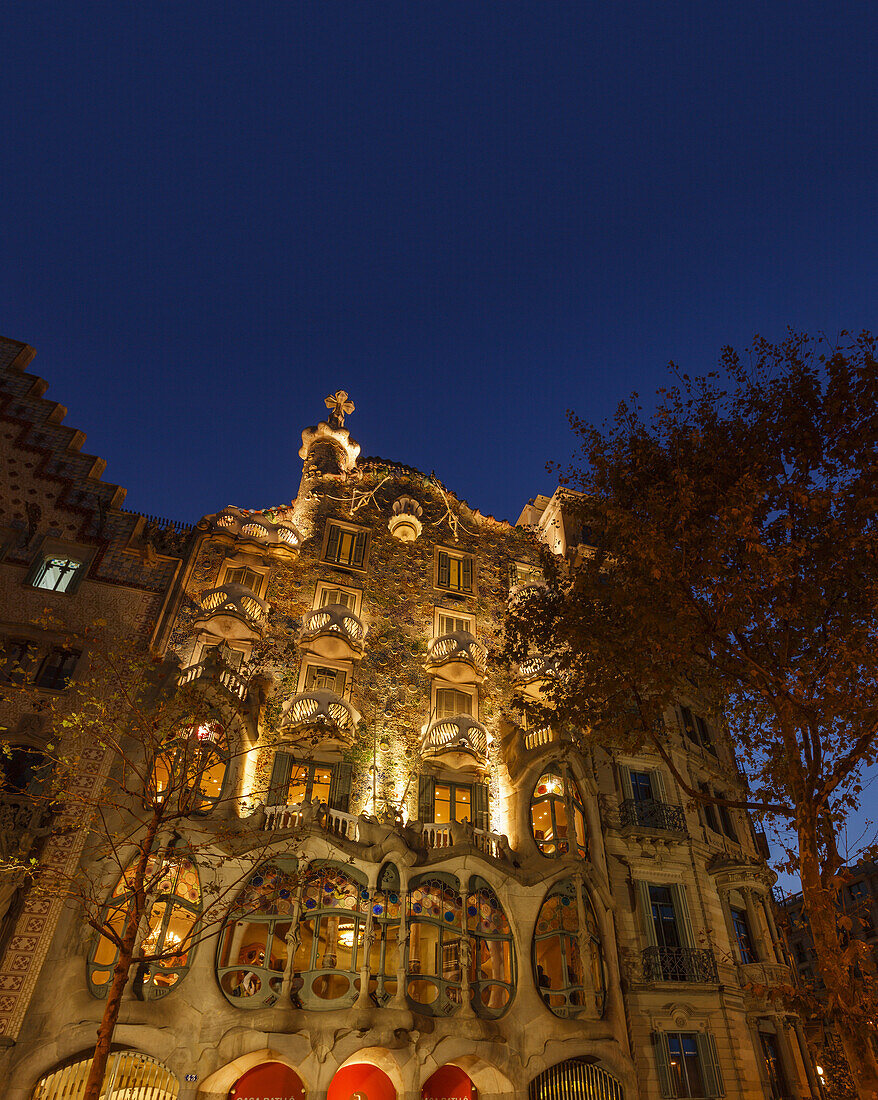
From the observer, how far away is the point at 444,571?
29.0 metres

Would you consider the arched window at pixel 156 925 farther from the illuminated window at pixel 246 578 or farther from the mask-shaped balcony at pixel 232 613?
the illuminated window at pixel 246 578

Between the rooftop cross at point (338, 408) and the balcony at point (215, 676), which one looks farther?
the rooftop cross at point (338, 408)

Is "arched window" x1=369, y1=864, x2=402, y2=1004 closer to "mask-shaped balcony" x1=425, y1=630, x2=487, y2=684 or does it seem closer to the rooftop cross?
"mask-shaped balcony" x1=425, y1=630, x2=487, y2=684

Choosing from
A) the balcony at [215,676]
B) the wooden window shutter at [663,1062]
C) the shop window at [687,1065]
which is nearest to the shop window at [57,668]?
the balcony at [215,676]

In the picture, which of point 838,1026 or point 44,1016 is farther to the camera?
point 44,1016

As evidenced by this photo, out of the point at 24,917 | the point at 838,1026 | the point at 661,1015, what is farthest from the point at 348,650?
the point at 838,1026

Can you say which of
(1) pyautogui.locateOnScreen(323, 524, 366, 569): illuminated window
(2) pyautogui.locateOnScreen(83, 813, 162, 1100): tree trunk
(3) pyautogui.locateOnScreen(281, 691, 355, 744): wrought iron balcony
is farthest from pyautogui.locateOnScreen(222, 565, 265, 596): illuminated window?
(2) pyautogui.locateOnScreen(83, 813, 162, 1100): tree trunk

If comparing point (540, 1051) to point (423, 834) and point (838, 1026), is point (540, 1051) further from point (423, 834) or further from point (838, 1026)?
point (838, 1026)

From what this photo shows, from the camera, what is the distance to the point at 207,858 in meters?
17.0

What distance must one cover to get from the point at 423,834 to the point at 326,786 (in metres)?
3.58

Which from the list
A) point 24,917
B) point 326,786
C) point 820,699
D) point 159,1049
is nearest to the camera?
point 820,699

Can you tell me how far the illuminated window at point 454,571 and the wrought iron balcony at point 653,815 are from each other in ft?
34.5

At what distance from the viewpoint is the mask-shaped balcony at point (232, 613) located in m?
22.6

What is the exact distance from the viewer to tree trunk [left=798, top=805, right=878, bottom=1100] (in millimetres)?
10562
